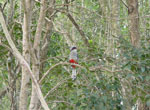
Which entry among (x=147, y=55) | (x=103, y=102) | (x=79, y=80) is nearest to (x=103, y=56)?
(x=79, y=80)

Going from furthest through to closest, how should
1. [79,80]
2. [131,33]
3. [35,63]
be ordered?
1. [131,33]
2. [79,80]
3. [35,63]

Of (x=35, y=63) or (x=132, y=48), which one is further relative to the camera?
(x=35, y=63)

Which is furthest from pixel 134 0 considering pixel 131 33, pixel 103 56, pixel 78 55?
pixel 103 56

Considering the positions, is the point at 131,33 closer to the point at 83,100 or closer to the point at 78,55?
the point at 78,55

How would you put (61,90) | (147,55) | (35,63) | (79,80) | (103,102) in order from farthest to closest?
(61,90) → (79,80) → (35,63) → (147,55) → (103,102)

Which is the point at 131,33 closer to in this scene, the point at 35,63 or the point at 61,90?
the point at 61,90

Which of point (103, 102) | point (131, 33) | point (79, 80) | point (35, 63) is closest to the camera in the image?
point (103, 102)

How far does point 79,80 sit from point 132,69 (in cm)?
78

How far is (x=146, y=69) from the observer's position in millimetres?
2414

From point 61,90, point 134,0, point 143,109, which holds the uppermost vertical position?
point 134,0

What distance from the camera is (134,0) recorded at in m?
4.19

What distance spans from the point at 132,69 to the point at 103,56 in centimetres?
60

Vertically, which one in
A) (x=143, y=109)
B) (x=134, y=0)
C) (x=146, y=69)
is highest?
(x=134, y=0)

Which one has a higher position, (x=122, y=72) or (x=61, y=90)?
(x=122, y=72)
